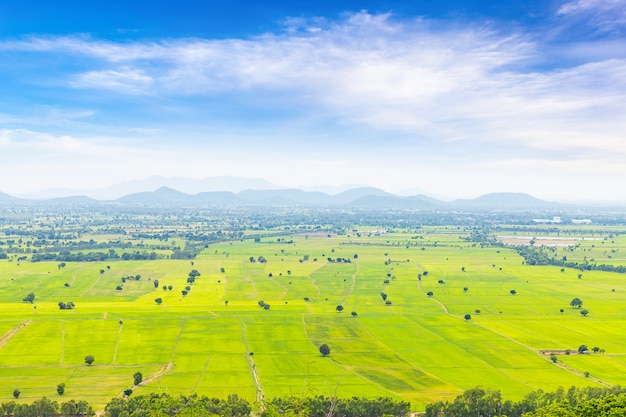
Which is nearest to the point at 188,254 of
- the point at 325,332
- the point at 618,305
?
the point at 325,332

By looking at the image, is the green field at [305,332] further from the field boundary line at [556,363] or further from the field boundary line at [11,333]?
the field boundary line at [556,363]

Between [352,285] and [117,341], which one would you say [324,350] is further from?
[352,285]

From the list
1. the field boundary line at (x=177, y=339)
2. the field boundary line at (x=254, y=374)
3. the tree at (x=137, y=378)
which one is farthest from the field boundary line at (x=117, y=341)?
the field boundary line at (x=254, y=374)

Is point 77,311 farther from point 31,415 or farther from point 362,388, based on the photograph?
point 362,388

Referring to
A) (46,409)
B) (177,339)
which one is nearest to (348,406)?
(46,409)

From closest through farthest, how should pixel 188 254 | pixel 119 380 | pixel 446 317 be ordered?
1. pixel 119 380
2. pixel 446 317
3. pixel 188 254

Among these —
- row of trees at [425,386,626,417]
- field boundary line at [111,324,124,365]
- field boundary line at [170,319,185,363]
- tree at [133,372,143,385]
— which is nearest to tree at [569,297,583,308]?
row of trees at [425,386,626,417]

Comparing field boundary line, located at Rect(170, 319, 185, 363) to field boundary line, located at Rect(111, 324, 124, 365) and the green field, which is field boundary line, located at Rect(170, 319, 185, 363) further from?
field boundary line, located at Rect(111, 324, 124, 365)
